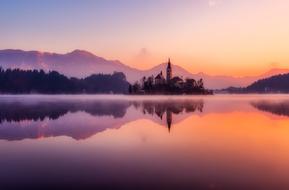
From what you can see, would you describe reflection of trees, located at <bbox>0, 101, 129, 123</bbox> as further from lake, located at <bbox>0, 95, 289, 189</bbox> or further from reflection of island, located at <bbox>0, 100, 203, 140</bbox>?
lake, located at <bbox>0, 95, 289, 189</bbox>

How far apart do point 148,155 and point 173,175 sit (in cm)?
617

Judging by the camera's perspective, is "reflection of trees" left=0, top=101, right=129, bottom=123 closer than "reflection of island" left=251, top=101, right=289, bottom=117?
Yes

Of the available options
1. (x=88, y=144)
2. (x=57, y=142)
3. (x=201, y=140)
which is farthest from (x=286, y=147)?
(x=57, y=142)

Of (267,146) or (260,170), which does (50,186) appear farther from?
(267,146)

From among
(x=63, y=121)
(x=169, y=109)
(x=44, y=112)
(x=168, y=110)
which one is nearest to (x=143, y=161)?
(x=63, y=121)

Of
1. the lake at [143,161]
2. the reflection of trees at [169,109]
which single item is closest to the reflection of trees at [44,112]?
the reflection of trees at [169,109]

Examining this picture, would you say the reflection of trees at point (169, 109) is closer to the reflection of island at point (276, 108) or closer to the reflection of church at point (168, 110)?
the reflection of church at point (168, 110)

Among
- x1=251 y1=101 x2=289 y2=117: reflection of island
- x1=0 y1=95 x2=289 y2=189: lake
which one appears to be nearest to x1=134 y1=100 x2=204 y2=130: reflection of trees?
x1=0 y1=95 x2=289 y2=189: lake

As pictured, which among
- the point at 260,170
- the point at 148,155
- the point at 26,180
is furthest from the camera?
the point at 148,155

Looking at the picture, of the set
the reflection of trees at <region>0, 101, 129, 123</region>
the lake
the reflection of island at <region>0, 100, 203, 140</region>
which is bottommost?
the lake

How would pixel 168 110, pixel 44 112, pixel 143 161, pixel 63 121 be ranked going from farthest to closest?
1. pixel 168 110
2. pixel 44 112
3. pixel 63 121
4. pixel 143 161

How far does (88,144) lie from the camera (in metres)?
29.2

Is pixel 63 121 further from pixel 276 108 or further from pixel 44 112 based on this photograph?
pixel 276 108

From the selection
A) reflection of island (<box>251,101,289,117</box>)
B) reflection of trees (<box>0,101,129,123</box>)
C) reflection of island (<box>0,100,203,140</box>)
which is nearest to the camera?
reflection of island (<box>0,100,203,140</box>)
